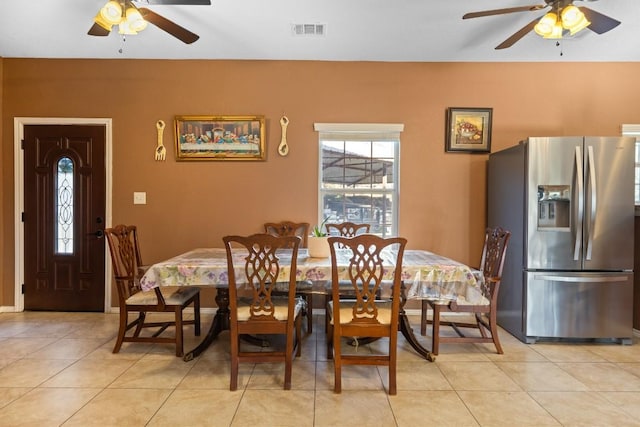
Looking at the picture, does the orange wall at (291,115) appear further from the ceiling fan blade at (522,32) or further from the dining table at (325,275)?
the dining table at (325,275)

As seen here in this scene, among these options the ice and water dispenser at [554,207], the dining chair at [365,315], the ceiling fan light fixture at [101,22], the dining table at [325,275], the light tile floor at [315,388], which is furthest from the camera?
the ice and water dispenser at [554,207]

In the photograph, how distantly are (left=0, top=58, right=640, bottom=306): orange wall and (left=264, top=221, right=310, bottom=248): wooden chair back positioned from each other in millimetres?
87

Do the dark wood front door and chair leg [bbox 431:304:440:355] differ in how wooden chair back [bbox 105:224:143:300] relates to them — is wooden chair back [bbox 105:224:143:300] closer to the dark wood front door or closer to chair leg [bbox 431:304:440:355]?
the dark wood front door

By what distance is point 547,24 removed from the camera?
2381mm

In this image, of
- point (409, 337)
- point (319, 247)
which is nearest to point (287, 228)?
point (319, 247)

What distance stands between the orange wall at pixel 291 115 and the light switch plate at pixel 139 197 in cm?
5

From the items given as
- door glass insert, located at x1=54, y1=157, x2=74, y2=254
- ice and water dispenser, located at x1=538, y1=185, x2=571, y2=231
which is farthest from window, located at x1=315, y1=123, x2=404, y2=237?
door glass insert, located at x1=54, y1=157, x2=74, y2=254

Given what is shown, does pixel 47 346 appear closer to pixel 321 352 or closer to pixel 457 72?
pixel 321 352

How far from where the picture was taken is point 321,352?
8.43ft

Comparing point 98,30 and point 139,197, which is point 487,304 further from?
point 98,30

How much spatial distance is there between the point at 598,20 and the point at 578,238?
1627mm

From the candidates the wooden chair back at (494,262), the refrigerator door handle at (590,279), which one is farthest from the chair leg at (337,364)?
the refrigerator door handle at (590,279)

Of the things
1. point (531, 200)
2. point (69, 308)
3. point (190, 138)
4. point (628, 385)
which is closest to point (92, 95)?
point (190, 138)

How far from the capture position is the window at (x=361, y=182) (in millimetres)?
3572
